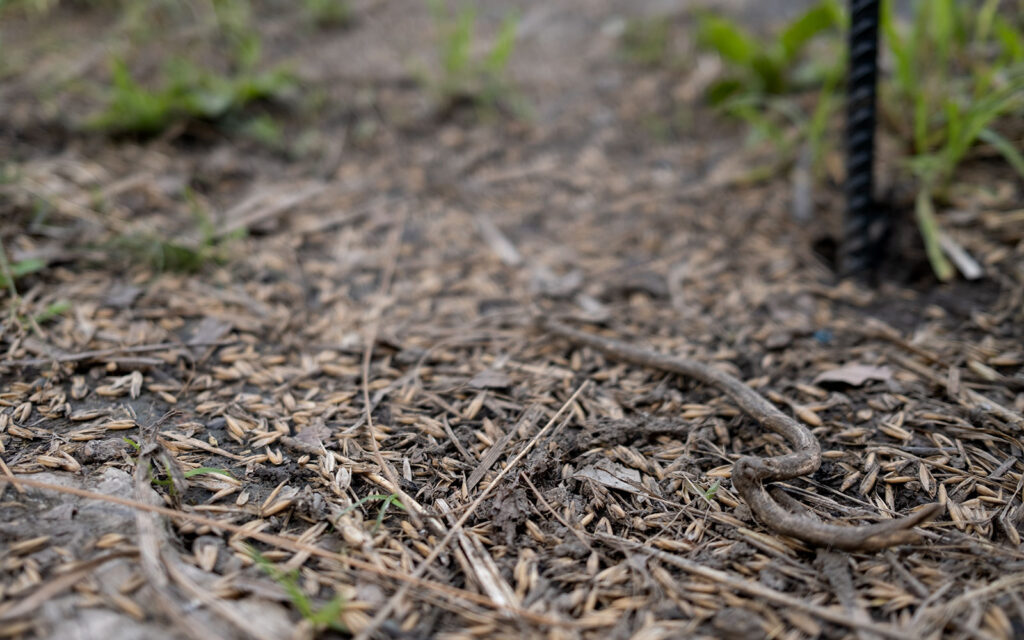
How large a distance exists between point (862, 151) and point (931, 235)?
0.33 metres

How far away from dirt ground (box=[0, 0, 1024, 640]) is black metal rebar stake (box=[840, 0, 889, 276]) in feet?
0.40

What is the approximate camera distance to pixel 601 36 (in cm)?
350

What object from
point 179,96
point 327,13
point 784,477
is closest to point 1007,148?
point 784,477

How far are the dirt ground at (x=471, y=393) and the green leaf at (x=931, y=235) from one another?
0.27 feet

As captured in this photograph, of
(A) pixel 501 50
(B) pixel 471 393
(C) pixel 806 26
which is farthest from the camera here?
(A) pixel 501 50

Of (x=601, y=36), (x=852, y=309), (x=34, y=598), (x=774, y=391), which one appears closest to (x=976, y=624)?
(x=774, y=391)

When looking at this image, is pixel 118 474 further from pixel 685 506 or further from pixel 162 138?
pixel 162 138

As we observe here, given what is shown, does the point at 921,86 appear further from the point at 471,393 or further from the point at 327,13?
the point at 327,13

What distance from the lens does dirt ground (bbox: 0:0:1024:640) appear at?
1.10 metres

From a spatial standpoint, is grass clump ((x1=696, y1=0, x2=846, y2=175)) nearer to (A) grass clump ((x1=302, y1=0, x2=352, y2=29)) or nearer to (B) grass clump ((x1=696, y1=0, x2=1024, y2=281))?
(B) grass clump ((x1=696, y1=0, x2=1024, y2=281))

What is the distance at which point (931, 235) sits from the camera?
1.94 m

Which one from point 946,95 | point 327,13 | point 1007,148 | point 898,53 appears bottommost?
point 1007,148

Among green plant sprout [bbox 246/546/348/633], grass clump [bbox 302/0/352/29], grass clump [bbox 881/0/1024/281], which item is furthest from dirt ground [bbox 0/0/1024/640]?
grass clump [bbox 302/0/352/29]

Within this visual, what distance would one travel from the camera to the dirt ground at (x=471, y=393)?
3.60ft
